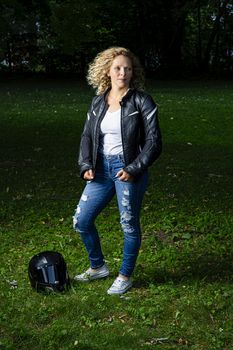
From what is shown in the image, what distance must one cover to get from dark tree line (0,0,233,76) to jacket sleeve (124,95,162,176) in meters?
31.0

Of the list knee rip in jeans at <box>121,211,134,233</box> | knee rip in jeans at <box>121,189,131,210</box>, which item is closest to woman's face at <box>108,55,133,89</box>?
knee rip in jeans at <box>121,189,131,210</box>

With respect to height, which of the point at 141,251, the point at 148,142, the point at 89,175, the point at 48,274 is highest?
the point at 148,142

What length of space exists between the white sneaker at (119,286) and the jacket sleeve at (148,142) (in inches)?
42.0

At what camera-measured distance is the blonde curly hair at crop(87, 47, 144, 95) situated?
17.7ft

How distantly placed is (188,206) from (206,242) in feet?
4.79

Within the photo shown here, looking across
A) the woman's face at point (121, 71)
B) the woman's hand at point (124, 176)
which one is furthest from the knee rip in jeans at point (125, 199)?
the woman's face at point (121, 71)

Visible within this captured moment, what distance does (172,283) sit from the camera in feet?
19.4

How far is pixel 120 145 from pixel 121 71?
1.95ft

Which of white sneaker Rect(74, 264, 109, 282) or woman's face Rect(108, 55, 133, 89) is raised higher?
woman's face Rect(108, 55, 133, 89)

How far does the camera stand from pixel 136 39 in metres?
38.3

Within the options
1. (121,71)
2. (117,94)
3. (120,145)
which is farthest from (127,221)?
(121,71)

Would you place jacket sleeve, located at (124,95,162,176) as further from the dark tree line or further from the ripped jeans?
the dark tree line

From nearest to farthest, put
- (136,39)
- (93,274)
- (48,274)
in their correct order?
(48,274) → (93,274) → (136,39)

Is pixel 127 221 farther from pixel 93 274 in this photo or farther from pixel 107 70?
pixel 107 70
